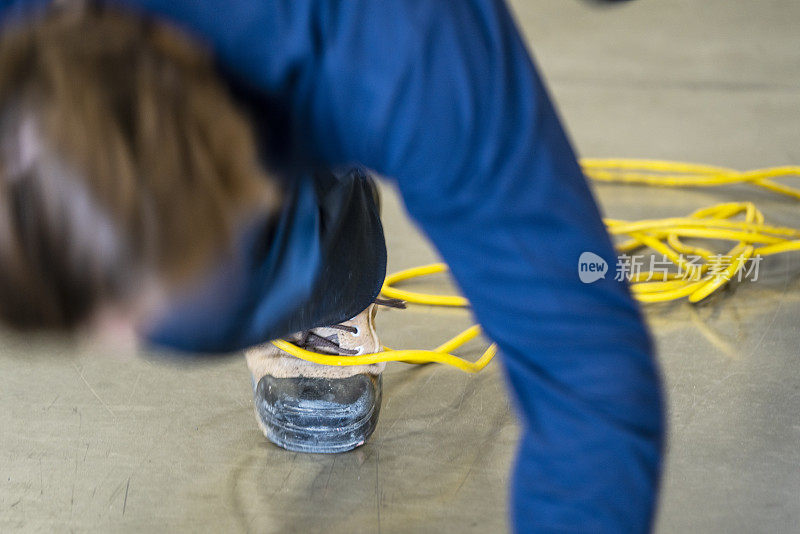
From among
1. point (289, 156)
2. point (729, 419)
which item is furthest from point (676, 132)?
point (289, 156)

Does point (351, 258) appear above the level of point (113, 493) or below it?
above

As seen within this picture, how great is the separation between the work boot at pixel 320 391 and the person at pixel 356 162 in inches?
17.2

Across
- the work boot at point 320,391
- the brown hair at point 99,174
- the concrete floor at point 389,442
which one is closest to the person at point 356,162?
the brown hair at point 99,174

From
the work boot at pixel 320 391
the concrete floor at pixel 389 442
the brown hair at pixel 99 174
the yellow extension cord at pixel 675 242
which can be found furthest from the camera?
the yellow extension cord at pixel 675 242

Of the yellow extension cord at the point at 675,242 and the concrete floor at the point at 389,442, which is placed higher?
the concrete floor at the point at 389,442

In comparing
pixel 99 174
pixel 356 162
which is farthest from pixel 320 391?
pixel 99 174

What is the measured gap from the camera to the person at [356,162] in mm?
513

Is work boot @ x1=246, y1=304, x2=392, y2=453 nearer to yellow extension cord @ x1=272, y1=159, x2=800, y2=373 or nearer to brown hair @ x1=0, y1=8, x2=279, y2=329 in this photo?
yellow extension cord @ x1=272, y1=159, x2=800, y2=373

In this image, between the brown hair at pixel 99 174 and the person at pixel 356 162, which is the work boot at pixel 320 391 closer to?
the person at pixel 356 162

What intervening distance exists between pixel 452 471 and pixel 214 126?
1.92 ft

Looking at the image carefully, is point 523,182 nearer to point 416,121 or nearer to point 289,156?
point 416,121

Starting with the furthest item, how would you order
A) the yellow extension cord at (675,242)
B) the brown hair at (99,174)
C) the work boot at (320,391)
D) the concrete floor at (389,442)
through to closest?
the yellow extension cord at (675,242) < the work boot at (320,391) < the concrete floor at (389,442) < the brown hair at (99,174)

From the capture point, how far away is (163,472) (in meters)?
1.02

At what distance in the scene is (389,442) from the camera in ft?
3.51
